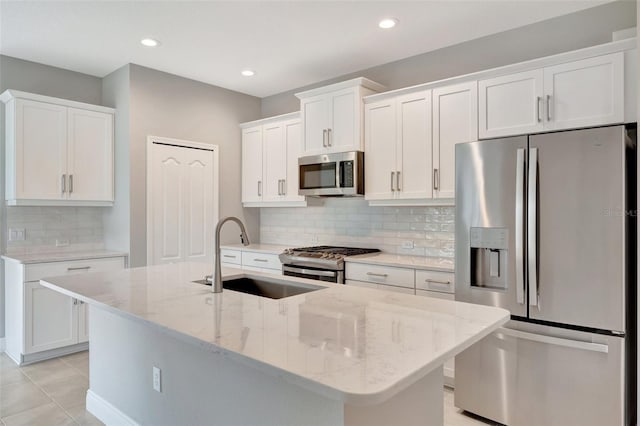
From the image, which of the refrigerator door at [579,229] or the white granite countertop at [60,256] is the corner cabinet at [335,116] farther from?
the white granite countertop at [60,256]

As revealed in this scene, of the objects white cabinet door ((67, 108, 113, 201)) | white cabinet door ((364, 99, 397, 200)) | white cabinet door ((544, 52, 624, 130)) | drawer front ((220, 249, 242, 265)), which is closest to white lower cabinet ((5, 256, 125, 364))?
white cabinet door ((67, 108, 113, 201))

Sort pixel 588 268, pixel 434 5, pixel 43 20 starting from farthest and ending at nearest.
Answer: pixel 43 20 < pixel 434 5 < pixel 588 268

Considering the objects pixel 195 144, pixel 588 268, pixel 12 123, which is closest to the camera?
pixel 588 268

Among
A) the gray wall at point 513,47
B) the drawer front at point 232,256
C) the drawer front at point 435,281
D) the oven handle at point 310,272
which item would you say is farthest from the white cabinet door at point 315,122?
the drawer front at point 435,281

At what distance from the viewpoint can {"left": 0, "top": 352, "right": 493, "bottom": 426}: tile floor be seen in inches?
106

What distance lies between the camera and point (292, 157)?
454 cm

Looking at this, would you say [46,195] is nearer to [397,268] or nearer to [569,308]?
[397,268]

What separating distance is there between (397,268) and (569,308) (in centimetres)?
123

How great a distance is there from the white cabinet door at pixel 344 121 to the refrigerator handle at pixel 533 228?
167 cm

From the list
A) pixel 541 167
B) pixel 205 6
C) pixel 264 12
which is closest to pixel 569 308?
pixel 541 167

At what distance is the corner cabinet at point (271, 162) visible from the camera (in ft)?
14.9

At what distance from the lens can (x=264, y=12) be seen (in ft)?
9.99

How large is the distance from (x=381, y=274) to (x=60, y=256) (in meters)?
2.93

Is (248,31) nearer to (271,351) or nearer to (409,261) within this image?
(409,261)
